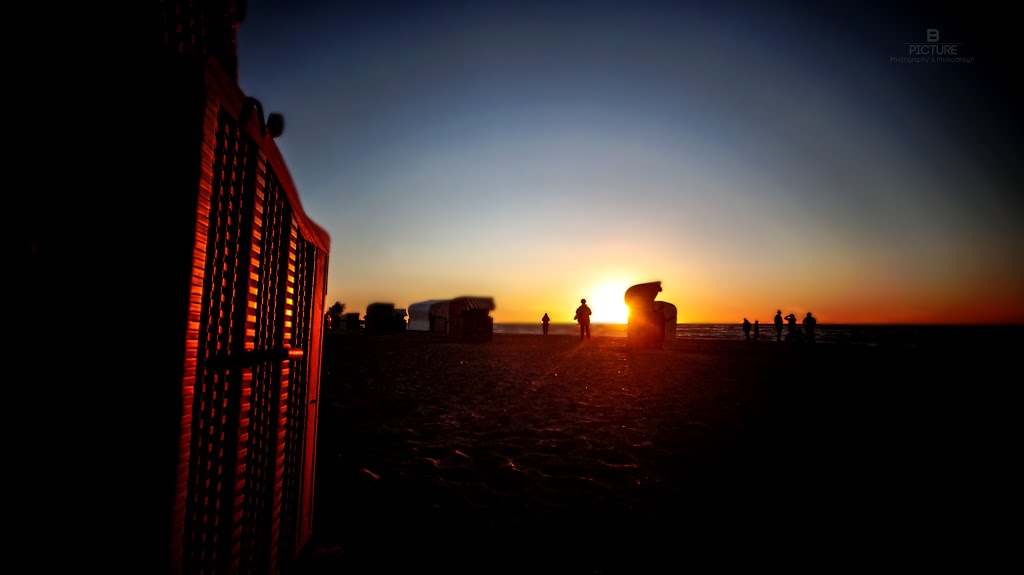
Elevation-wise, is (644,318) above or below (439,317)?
below

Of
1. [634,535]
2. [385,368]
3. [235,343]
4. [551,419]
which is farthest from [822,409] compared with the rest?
[385,368]

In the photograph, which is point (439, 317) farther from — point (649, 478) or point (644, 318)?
point (649, 478)

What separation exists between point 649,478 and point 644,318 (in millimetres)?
15661

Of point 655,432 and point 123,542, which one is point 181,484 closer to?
point 123,542

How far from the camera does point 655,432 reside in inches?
235

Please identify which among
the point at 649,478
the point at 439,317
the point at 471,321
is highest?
the point at 439,317

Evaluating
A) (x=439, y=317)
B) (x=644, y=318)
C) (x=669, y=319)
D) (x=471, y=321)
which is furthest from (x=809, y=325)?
(x=439, y=317)

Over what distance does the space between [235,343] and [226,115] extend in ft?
3.57

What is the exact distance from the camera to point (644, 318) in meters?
19.3

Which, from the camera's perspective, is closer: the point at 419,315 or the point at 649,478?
the point at 649,478

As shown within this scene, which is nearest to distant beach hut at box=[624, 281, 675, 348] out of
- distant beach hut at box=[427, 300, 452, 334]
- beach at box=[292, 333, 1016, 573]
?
beach at box=[292, 333, 1016, 573]

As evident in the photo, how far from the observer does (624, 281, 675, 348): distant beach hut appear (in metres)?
18.9

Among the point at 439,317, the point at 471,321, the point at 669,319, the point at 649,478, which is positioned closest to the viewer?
the point at 649,478

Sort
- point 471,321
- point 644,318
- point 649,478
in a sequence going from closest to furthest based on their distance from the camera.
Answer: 1. point 649,478
2. point 644,318
3. point 471,321
